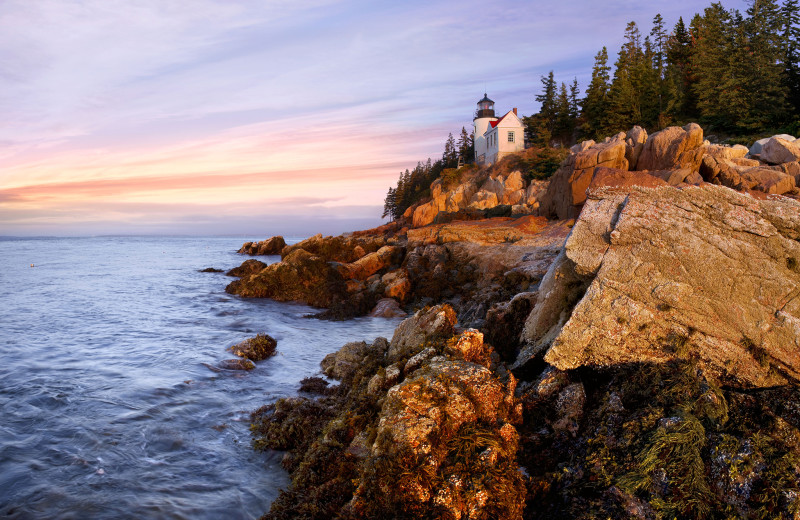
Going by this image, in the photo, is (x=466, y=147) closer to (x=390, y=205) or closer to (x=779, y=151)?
(x=390, y=205)

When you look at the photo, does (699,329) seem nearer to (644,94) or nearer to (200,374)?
(200,374)

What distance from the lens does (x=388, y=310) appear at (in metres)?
19.0

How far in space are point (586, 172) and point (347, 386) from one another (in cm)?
1867

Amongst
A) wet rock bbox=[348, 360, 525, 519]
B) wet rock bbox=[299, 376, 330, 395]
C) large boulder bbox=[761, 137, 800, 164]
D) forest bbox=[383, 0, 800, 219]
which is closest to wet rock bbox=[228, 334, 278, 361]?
wet rock bbox=[299, 376, 330, 395]

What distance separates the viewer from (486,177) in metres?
59.7

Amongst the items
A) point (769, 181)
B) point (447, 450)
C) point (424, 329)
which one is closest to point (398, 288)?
point (424, 329)

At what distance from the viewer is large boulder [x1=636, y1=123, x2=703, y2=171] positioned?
2348 cm

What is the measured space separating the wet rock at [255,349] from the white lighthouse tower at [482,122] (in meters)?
61.7

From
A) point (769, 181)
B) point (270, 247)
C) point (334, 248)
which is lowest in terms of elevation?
point (270, 247)

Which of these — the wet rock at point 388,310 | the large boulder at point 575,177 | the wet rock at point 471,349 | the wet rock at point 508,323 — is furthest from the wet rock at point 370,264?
the wet rock at point 471,349

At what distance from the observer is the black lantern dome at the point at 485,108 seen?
7375 cm

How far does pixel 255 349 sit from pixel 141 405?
373 centimetres

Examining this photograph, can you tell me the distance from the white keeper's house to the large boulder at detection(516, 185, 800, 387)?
60.9 m

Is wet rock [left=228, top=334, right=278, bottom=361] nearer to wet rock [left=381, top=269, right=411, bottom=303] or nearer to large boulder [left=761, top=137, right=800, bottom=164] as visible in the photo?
wet rock [left=381, top=269, right=411, bottom=303]
